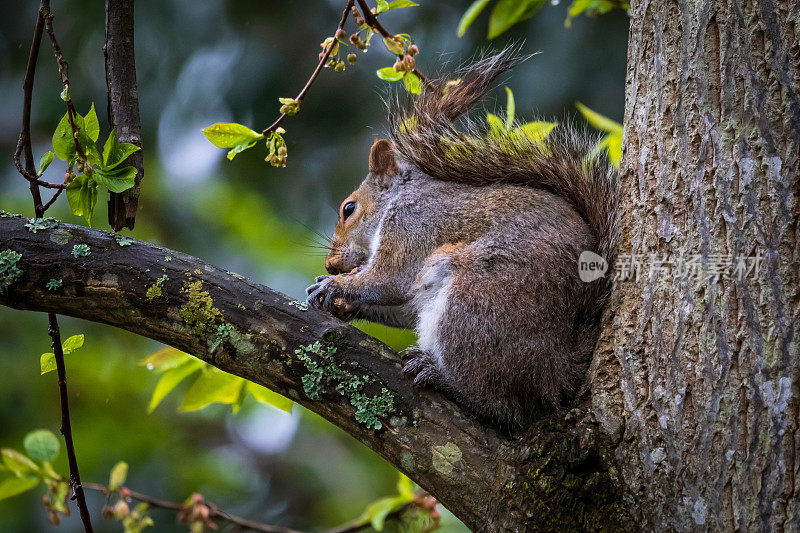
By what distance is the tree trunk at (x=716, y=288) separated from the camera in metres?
1.42

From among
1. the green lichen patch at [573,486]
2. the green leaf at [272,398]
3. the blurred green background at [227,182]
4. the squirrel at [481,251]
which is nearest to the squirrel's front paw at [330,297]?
the squirrel at [481,251]

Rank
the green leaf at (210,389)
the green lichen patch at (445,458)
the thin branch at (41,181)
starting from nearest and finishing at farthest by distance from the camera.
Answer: the green lichen patch at (445,458)
the thin branch at (41,181)
the green leaf at (210,389)

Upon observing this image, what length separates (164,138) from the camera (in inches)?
207

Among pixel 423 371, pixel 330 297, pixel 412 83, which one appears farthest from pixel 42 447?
pixel 412 83

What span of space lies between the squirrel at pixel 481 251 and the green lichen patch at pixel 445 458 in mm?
190

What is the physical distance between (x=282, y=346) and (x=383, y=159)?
1117 mm

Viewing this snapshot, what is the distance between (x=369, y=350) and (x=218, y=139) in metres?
0.64

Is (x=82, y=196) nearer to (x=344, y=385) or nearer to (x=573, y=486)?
(x=344, y=385)

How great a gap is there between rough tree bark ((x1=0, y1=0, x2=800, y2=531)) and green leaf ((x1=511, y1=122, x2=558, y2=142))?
21.0 inches

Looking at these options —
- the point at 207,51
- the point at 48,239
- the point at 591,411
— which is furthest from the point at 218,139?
the point at 207,51

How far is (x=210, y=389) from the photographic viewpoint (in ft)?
7.09

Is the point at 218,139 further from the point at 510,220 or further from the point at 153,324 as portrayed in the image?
the point at 510,220

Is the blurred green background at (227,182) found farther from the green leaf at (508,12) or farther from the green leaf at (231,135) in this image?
the green leaf at (231,135)

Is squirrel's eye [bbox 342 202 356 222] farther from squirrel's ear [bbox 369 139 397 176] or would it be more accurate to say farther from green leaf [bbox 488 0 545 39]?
green leaf [bbox 488 0 545 39]
